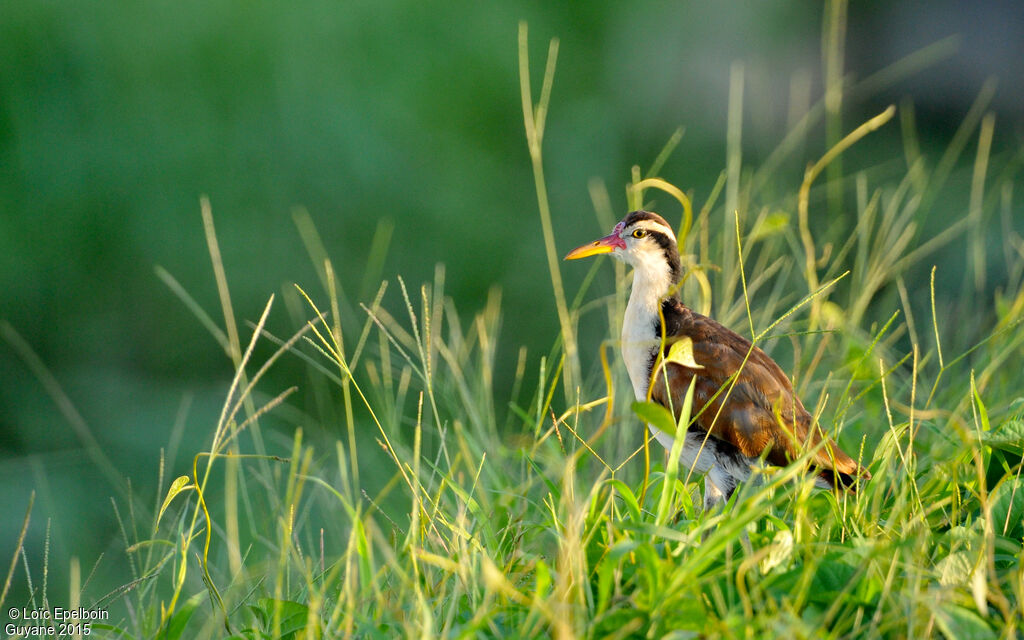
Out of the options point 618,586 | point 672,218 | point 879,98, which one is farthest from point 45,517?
point 879,98

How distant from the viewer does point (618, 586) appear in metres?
2.00

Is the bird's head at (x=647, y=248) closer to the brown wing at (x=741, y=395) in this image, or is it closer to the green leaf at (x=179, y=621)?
the brown wing at (x=741, y=395)

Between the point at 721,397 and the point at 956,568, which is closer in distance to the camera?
the point at 956,568

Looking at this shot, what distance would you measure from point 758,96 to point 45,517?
234 inches

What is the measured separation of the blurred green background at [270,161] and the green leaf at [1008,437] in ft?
15.8

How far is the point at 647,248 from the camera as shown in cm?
351

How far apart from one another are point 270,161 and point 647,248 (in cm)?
479

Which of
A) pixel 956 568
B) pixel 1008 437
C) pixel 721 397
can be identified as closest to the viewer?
pixel 956 568

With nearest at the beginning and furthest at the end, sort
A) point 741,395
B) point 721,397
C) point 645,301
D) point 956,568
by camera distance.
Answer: point 956,568 → point 741,395 → point 721,397 → point 645,301

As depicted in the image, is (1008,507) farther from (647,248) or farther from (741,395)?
(647,248)

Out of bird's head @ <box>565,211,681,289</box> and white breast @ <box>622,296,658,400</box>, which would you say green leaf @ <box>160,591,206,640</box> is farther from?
bird's head @ <box>565,211,681,289</box>

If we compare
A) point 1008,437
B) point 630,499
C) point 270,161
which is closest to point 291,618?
point 630,499

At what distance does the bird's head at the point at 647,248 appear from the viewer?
3.48 metres

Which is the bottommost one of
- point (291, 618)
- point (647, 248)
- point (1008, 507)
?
point (291, 618)
